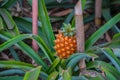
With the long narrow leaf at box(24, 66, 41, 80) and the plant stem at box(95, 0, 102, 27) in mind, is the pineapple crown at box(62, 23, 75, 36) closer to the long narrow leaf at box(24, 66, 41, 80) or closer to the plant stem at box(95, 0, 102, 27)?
the long narrow leaf at box(24, 66, 41, 80)

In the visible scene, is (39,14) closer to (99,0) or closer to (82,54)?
(82,54)

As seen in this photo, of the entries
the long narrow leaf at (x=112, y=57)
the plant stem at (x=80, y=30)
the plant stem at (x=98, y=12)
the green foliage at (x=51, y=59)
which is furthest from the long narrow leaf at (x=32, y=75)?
the plant stem at (x=98, y=12)

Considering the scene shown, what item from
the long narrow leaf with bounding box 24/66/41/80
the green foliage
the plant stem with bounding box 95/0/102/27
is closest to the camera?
the long narrow leaf with bounding box 24/66/41/80

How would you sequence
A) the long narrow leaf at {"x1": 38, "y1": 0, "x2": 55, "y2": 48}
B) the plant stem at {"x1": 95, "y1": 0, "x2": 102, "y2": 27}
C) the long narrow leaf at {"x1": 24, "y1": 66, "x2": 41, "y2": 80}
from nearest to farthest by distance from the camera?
the long narrow leaf at {"x1": 24, "y1": 66, "x2": 41, "y2": 80}, the long narrow leaf at {"x1": 38, "y1": 0, "x2": 55, "y2": 48}, the plant stem at {"x1": 95, "y1": 0, "x2": 102, "y2": 27}

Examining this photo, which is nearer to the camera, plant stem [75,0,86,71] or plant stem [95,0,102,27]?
plant stem [75,0,86,71]

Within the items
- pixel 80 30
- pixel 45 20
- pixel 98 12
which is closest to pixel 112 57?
pixel 80 30

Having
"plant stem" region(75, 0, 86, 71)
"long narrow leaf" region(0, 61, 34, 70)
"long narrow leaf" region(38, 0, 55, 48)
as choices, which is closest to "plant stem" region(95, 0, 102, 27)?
"long narrow leaf" region(38, 0, 55, 48)

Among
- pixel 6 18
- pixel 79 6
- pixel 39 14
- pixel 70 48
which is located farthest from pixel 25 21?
pixel 79 6
